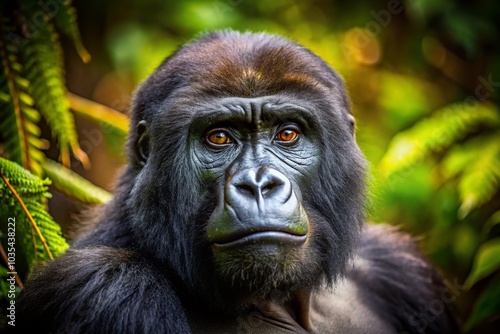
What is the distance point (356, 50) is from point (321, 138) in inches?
195

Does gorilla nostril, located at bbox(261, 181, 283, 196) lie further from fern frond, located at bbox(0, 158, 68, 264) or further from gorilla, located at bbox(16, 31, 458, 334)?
fern frond, located at bbox(0, 158, 68, 264)

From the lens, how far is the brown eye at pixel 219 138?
367 cm

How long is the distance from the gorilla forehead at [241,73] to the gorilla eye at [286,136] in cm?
20

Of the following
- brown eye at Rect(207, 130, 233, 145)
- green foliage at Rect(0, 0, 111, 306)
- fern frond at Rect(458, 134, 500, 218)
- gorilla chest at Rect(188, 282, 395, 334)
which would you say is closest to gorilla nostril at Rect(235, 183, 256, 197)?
brown eye at Rect(207, 130, 233, 145)

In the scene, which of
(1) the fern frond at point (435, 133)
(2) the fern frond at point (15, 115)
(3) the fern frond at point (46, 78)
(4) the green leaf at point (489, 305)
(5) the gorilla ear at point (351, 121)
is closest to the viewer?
(5) the gorilla ear at point (351, 121)

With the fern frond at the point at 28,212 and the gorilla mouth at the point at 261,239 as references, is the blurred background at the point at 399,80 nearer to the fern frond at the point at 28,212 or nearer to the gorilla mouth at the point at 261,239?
the fern frond at the point at 28,212

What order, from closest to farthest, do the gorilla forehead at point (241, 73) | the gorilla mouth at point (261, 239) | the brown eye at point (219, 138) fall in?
the gorilla mouth at point (261, 239) → the brown eye at point (219, 138) → the gorilla forehead at point (241, 73)

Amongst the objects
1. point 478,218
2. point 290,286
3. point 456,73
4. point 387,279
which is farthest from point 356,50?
point 290,286

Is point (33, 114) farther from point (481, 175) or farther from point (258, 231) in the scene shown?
point (481, 175)

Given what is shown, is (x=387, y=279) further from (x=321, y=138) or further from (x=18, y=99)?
(x=18, y=99)

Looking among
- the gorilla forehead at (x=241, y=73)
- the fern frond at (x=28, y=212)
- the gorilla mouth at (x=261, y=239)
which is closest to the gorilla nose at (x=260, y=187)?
the gorilla mouth at (x=261, y=239)

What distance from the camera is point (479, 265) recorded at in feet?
15.1

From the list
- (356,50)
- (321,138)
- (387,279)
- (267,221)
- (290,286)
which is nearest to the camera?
(267,221)

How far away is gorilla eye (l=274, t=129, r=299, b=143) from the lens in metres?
3.74
